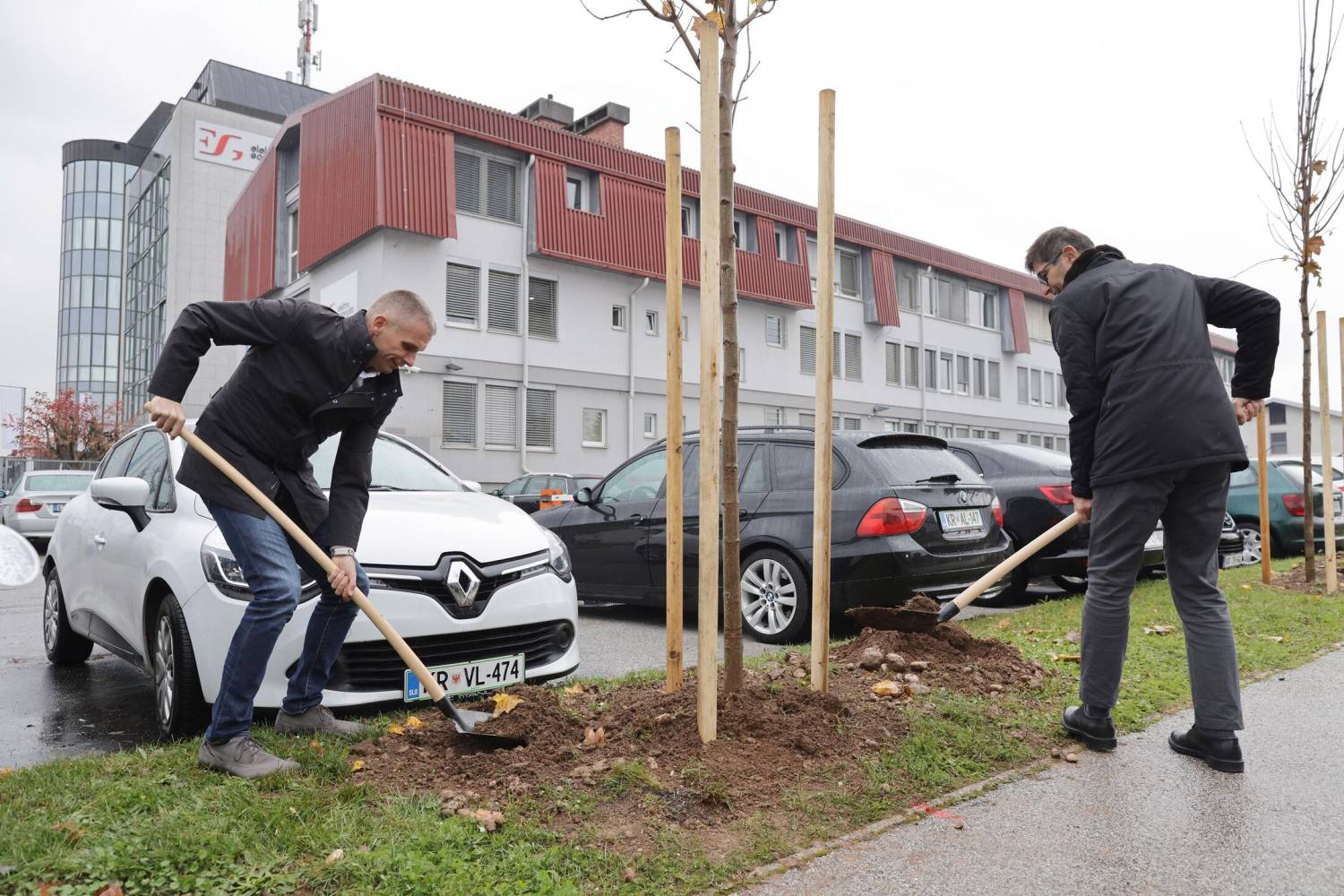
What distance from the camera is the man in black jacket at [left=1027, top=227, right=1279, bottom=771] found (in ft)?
12.5

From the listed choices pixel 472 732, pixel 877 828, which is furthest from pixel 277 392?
pixel 877 828

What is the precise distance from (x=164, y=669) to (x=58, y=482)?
18462mm

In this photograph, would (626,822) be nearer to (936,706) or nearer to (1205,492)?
(936,706)

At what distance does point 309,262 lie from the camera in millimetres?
27062

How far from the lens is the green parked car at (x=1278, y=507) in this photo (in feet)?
39.8

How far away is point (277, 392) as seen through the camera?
3.83 meters

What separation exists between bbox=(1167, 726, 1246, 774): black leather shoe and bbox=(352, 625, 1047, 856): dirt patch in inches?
36.2

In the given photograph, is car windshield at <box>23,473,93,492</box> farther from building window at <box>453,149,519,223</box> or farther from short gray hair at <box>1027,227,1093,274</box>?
short gray hair at <box>1027,227,1093,274</box>

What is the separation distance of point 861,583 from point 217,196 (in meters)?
44.9

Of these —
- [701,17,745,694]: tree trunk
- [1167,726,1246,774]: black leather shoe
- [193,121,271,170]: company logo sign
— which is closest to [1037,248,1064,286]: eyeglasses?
[701,17,745,694]: tree trunk

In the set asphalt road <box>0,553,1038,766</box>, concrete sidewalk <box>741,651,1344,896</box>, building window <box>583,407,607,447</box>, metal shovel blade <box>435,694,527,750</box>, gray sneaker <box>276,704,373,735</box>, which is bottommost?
asphalt road <box>0,553,1038,766</box>

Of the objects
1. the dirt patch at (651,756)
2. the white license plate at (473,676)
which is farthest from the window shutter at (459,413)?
the dirt patch at (651,756)

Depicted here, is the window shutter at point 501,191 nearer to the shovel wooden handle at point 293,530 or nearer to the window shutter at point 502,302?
the window shutter at point 502,302

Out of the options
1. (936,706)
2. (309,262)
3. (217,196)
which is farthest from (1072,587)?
(217,196)
